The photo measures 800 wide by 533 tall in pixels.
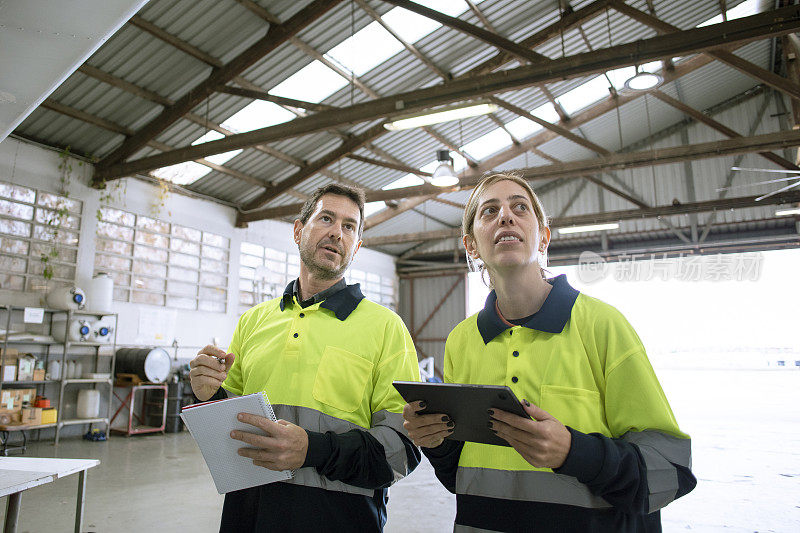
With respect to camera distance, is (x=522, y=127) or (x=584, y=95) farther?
(x=522, y=127)

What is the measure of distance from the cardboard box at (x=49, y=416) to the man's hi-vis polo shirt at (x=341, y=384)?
8.66 metres

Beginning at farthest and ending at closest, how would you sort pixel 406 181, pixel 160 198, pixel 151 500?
pixel 406 181
pixel 160 198
pixel 151 500

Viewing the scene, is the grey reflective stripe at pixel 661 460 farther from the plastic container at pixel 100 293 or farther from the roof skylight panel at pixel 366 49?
the plastic container at pixel 100 293

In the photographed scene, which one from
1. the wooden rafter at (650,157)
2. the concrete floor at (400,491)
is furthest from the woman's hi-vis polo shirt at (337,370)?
the wooden rafter at (650,157)

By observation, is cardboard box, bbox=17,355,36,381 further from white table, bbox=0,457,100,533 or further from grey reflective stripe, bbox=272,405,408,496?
grey reflective stripe, bbox=272,405,408,496

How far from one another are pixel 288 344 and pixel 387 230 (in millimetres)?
16280

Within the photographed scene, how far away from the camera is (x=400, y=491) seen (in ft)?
20.3

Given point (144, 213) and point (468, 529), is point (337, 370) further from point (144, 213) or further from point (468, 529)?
point (144, 213)

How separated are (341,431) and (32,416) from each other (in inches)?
356

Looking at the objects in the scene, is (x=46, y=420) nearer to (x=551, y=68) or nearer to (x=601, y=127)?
(x=551, y=68)

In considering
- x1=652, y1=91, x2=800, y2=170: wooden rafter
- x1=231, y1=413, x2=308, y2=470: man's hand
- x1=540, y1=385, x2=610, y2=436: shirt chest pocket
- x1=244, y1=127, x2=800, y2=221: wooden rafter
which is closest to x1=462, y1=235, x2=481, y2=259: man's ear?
x1=540, y1=385, x2=610, y2=436: shirt chest pocket

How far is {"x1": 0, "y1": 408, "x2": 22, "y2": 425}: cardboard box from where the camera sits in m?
8.01
